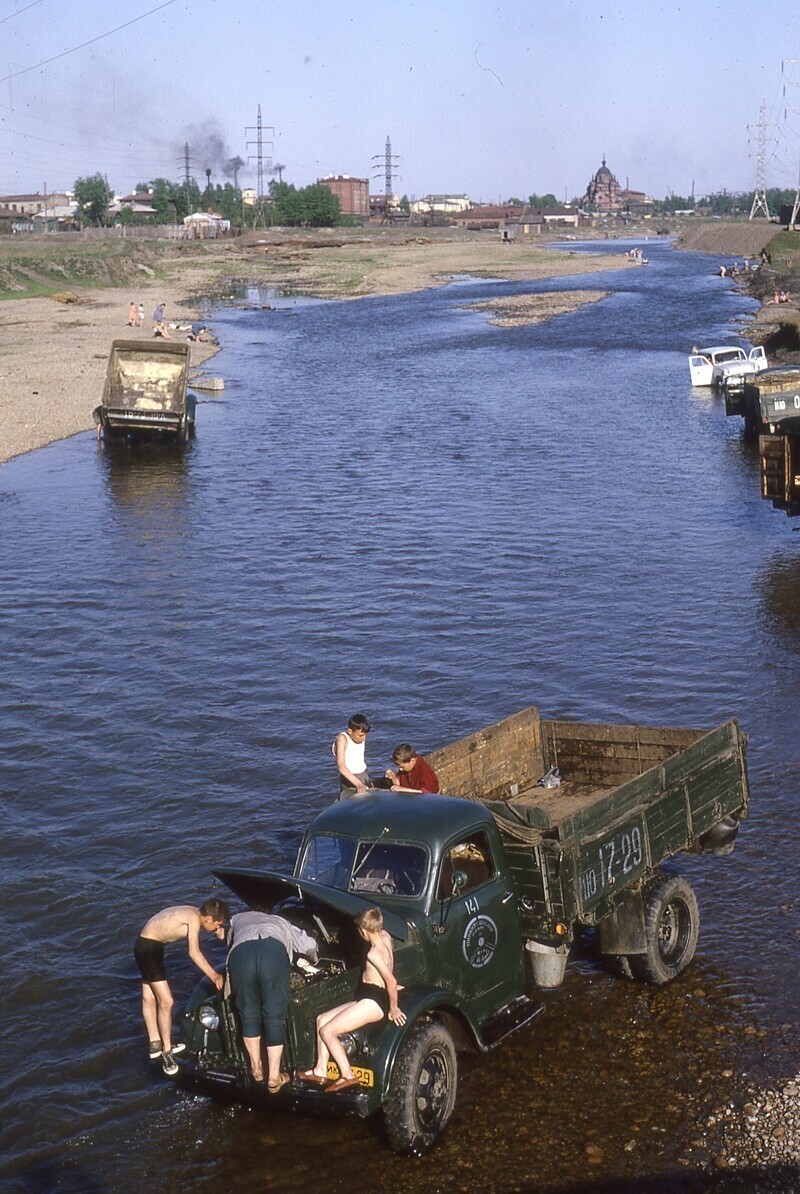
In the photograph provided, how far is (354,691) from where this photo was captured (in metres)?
20.5

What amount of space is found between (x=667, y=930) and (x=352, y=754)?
10.6 ft

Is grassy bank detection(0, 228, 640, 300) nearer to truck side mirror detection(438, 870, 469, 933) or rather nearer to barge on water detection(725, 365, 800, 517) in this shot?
barge on water detection(725, 365, 800, 517)

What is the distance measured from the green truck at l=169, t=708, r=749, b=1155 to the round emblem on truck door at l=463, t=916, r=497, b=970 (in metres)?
0.01

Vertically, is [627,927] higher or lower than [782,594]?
higher

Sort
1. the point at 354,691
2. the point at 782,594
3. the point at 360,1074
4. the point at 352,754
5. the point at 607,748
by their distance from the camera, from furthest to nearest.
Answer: the point at 782,594
the point at 354,691
the point at 607,748
the point at 352,754
the point at 360,1074

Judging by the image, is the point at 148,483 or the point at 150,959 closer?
the point at 150,959

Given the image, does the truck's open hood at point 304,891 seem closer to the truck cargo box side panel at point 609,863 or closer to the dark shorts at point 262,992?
the dark shorts at point 262,992

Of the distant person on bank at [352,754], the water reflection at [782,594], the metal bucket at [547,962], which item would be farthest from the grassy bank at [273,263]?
the metal bucket at [547,962]

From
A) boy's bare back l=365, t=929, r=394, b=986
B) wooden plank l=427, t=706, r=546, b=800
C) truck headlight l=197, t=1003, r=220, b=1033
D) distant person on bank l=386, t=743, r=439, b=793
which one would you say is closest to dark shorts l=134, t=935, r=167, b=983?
truck headlight l=197, t=1003, r=220, b=1033

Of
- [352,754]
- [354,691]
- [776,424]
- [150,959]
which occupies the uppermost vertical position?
[776,424]

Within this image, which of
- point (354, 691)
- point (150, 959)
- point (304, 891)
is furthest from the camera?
point (354, 691)

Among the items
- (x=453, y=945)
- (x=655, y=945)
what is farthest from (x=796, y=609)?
(x=453, y=945)

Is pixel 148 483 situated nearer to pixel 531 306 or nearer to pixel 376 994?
pixel 376 994

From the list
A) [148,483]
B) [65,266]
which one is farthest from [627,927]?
[65,266]
